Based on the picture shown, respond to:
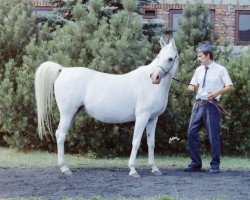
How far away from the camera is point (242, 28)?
23484mm

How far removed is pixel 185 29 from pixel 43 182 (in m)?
6.62

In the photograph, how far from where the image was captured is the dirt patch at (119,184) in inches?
308

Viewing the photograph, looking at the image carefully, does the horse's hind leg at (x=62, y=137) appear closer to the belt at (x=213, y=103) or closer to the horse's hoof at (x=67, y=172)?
the horse's hoof at (x=67, y=172)

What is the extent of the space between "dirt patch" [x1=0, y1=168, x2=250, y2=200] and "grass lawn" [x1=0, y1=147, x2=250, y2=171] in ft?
2.24

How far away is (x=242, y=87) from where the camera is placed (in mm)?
12727

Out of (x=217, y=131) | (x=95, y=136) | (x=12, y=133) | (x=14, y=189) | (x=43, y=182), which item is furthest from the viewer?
(x=12, y=133)

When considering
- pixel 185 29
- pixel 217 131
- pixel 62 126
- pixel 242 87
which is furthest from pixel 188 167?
pixel 185 29

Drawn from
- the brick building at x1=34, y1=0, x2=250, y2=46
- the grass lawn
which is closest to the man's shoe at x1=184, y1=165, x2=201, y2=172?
the grass lawn

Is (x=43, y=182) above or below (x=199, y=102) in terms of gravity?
below

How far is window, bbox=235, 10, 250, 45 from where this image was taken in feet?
76.1

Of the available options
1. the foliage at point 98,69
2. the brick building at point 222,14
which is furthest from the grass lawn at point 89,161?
the brick building at point 222,14

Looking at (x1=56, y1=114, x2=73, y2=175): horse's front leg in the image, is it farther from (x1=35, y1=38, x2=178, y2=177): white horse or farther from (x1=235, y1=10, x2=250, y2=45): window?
(x1=235, y1=10, x2=250, y2=45): window

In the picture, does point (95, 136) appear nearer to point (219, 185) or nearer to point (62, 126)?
point (62, 126)

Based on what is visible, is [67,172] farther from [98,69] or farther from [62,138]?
[98,69]
